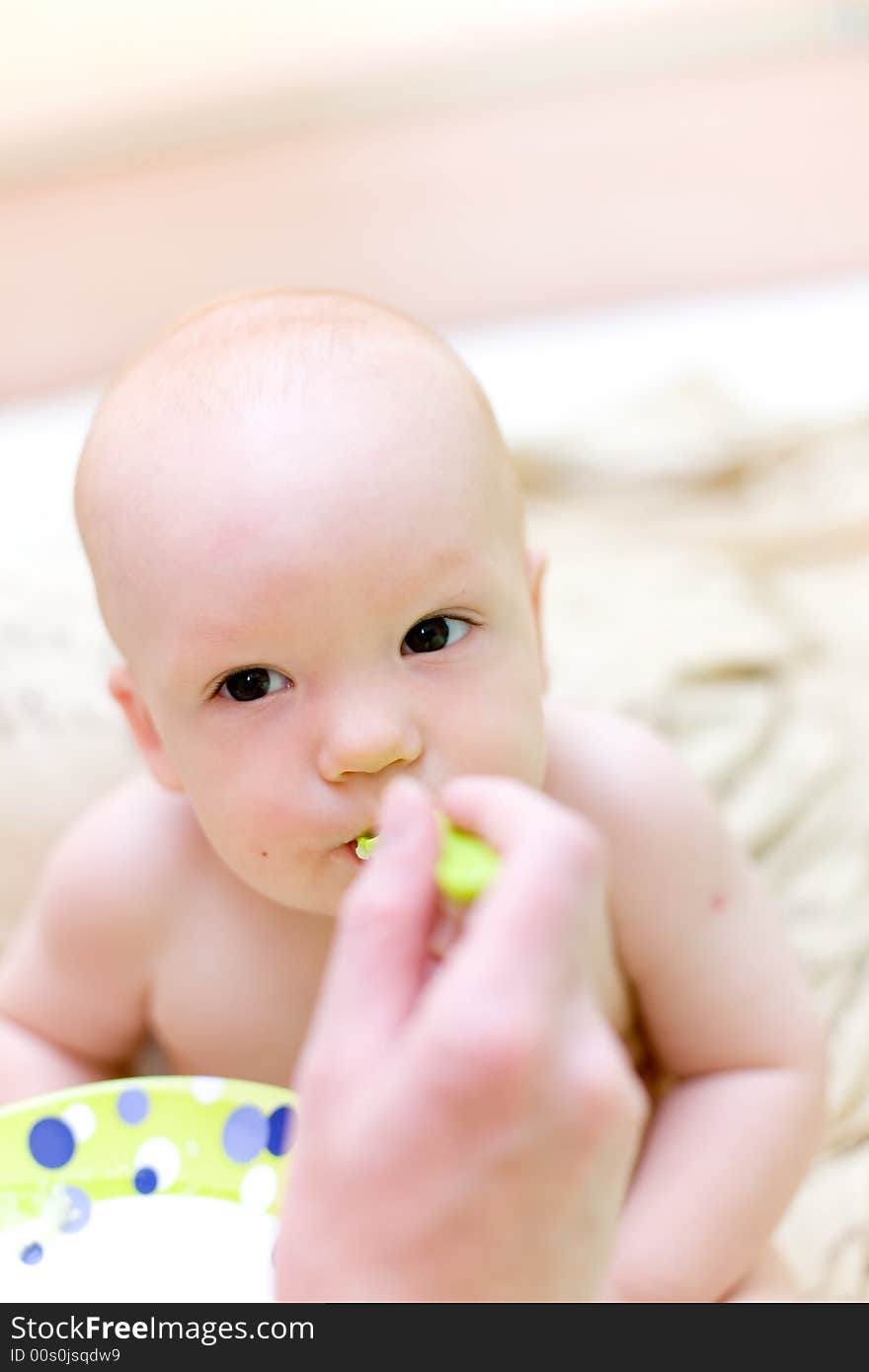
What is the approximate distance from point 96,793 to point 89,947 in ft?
0.79

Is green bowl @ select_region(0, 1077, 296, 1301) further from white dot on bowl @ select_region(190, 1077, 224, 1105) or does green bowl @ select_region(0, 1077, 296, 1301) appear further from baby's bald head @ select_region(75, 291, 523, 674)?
baby's bald head @ select_region(75, 291, 523, 674)

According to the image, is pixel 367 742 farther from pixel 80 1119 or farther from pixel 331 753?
pixel 80 1119

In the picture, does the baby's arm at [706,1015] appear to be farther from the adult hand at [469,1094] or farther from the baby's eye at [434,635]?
the adult hand at [469,1094]

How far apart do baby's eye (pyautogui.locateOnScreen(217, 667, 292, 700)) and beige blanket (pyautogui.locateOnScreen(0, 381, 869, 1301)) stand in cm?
51

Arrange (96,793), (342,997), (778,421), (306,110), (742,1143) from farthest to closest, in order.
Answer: (306,110), (778,421), (96,793), (742,1143), (342,997)

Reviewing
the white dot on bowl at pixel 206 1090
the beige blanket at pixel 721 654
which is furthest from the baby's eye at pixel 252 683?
the beige blanket at pixel 721 654

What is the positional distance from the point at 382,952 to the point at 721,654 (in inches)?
35.9

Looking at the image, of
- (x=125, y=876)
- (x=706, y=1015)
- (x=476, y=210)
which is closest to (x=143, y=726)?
(x=125, y=876)

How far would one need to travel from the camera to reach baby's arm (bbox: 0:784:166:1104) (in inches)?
43.1

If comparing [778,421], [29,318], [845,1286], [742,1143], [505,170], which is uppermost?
[505,170]

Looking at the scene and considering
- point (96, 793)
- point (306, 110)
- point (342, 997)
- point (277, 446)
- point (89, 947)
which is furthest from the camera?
point (306, 110)

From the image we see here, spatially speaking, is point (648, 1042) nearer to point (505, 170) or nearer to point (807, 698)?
point (807, 698)

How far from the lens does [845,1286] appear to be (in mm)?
1055

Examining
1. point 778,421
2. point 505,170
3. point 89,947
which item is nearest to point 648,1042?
point 89,947
